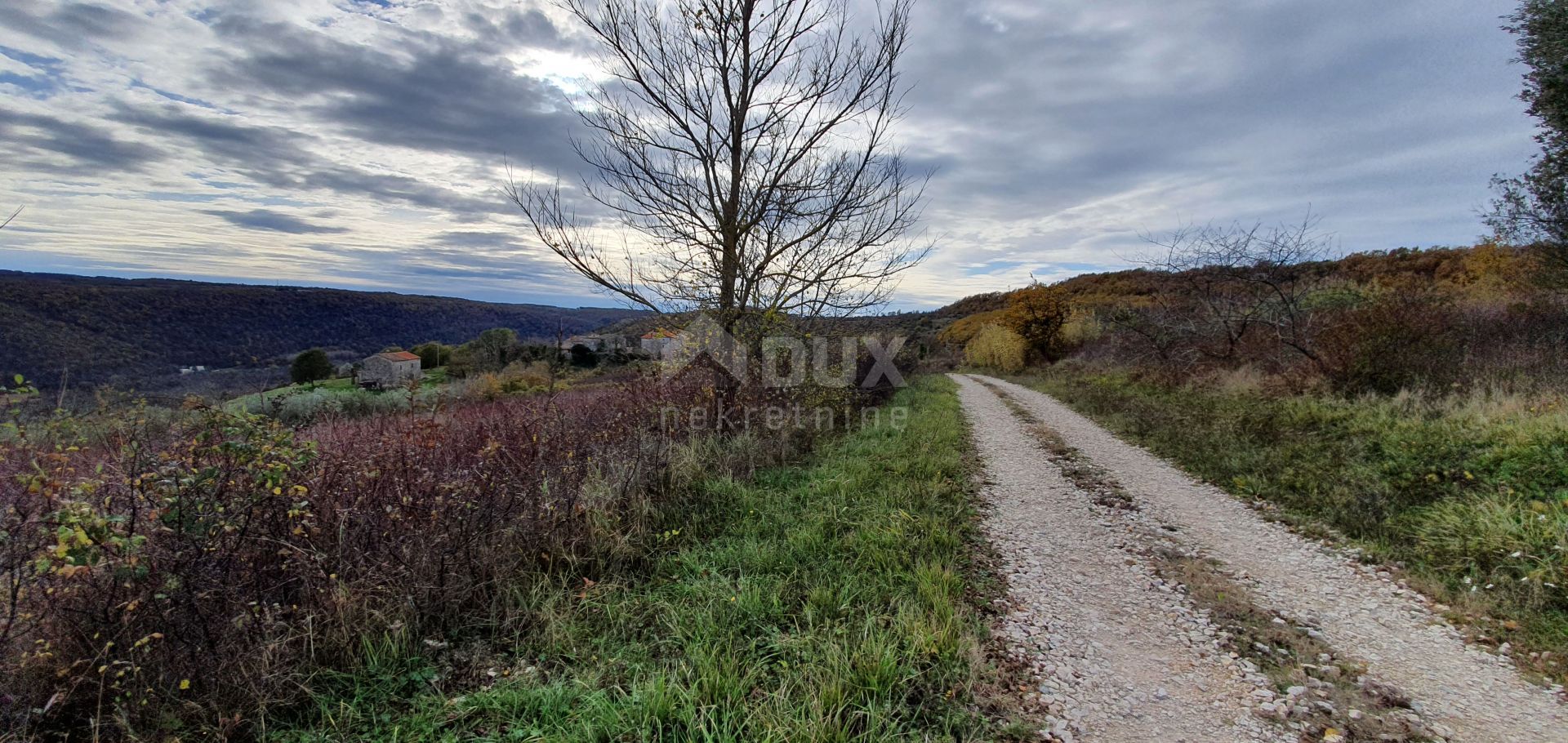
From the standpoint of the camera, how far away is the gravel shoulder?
2.32m

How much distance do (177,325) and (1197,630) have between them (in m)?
19.2

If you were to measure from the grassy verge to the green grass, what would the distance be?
2.86 meters

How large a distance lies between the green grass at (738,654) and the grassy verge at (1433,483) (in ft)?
9.37

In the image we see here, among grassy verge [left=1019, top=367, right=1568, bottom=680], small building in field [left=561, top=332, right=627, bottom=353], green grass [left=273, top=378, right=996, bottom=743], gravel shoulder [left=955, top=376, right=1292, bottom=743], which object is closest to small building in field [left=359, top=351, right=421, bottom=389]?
small building in field [left=561, top=332, right=627, bottom=353]

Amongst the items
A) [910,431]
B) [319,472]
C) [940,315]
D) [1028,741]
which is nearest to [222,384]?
[319,472]

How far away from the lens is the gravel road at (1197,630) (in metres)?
2.32

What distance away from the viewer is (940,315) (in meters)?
51.6

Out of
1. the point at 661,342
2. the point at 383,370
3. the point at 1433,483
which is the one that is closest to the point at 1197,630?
the point at 1433,483

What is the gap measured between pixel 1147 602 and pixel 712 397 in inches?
222

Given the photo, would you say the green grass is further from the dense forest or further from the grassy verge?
the grassy verge

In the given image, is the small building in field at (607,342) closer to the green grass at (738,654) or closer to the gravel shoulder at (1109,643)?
the green grass at (738,654)

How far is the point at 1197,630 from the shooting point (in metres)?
3.00

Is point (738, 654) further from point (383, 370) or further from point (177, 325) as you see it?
point (177, 325)

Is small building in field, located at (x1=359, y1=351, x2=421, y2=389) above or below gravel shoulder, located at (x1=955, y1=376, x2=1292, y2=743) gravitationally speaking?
above
